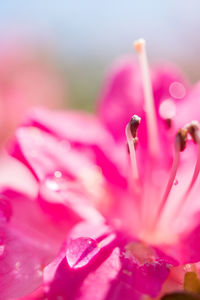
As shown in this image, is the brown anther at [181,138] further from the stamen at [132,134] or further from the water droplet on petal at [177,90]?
the water droplet on petal at [177,90]

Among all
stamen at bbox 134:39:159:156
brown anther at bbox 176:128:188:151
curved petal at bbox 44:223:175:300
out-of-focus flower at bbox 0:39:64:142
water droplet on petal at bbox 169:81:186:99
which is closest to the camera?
curved petal at bbox 44:223:175:300

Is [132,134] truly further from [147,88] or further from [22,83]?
[22,83]

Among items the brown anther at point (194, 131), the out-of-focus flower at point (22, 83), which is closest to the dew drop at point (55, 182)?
the brown anther at point (194, 131)

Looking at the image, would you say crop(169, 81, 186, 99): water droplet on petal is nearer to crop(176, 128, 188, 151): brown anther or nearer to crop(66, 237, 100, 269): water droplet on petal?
crop(176, 128, 188, 151): brown anther

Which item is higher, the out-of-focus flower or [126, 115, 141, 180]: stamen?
[126, 115, 141, 180]: stamen

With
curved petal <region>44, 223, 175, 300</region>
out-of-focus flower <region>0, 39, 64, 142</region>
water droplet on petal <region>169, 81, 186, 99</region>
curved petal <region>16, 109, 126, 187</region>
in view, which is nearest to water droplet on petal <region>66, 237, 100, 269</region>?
curved petal <region>44, 223, 175, 300</region>

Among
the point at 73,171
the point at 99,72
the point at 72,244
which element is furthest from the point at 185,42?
the point at 72,244

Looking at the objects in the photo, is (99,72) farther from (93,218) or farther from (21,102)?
(93,218)

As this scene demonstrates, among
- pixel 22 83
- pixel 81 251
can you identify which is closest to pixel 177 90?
pixel 81 251
